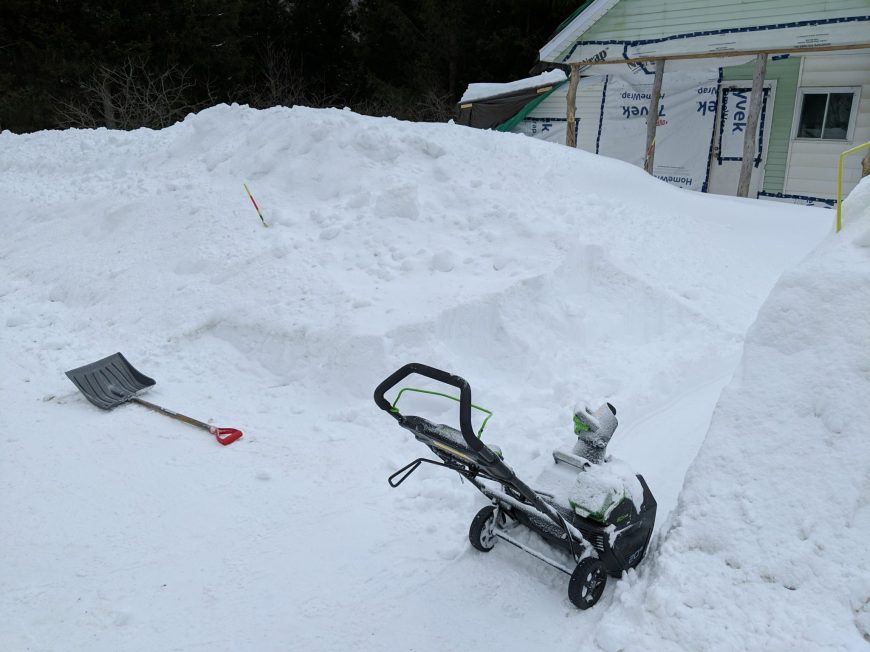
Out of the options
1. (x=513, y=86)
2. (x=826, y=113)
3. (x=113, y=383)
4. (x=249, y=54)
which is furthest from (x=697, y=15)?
(x=249, y=54)

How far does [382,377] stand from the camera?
5422mm

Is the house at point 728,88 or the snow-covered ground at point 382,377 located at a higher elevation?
the house at point 728,88

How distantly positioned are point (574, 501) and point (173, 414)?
3440 mm

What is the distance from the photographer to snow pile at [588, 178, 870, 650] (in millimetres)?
2439

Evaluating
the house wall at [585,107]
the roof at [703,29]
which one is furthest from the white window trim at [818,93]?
the house wall at [585,107]

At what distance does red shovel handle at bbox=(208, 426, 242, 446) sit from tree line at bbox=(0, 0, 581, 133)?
1522cm

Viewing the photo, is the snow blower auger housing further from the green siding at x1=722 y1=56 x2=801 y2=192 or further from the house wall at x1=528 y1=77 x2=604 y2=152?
the house wall at x1=528 y1=77 x2=604 y2=152

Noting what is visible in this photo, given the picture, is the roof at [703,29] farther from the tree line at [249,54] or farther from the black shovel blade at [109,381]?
the black shovel blade at [109,381]

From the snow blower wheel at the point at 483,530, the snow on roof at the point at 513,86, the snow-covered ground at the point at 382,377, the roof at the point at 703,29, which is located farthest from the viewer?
the snow on roof at the point at 513,86

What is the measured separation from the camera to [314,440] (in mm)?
4895

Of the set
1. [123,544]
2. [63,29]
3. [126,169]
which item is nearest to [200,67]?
[63,29]

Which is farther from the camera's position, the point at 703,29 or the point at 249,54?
the point at 249,54

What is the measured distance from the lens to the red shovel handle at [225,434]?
479 cm

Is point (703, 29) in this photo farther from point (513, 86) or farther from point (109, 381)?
point (109, 381)
